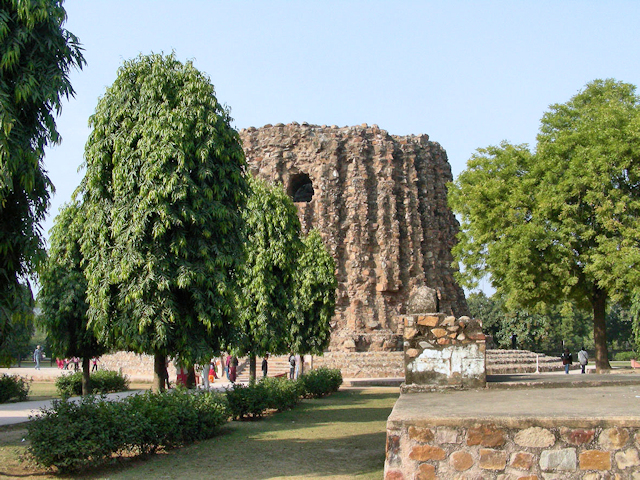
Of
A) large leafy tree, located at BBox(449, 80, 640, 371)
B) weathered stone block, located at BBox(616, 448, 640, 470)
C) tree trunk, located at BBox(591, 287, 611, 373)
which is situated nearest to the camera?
weathered stone block, located at BBox(616, 448, 640, 470)

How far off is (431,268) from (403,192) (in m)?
4.60

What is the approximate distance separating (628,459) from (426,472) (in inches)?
62.4

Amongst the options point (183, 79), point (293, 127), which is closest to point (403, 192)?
point (293, 127)

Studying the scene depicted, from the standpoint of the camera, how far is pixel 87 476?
8031 millimetres

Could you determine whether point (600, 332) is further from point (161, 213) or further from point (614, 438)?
point (614, 438)

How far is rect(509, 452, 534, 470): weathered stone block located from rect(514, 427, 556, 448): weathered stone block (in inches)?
3.0

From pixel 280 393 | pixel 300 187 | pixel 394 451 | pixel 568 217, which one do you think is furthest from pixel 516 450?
pixel 300 187

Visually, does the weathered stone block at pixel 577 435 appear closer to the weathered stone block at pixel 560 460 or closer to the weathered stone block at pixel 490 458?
the weathered stone block at pixel 560 460

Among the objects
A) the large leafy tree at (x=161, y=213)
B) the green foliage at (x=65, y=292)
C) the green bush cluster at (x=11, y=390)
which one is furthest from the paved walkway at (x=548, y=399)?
the green bush cluster at (x=11, y=390)

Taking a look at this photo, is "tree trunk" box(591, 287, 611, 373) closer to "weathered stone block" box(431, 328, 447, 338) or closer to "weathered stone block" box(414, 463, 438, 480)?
"weathered stone block" box(431, 328, 447, 338)

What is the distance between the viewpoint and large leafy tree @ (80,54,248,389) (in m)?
9.80

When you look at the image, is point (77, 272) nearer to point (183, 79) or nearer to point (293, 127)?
point (183, 79)

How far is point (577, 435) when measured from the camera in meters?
5.03

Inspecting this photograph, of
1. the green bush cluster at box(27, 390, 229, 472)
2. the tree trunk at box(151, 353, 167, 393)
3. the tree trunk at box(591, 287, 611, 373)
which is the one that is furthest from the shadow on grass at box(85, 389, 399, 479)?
the tree trunk at box(591, 287, 611, 373)
